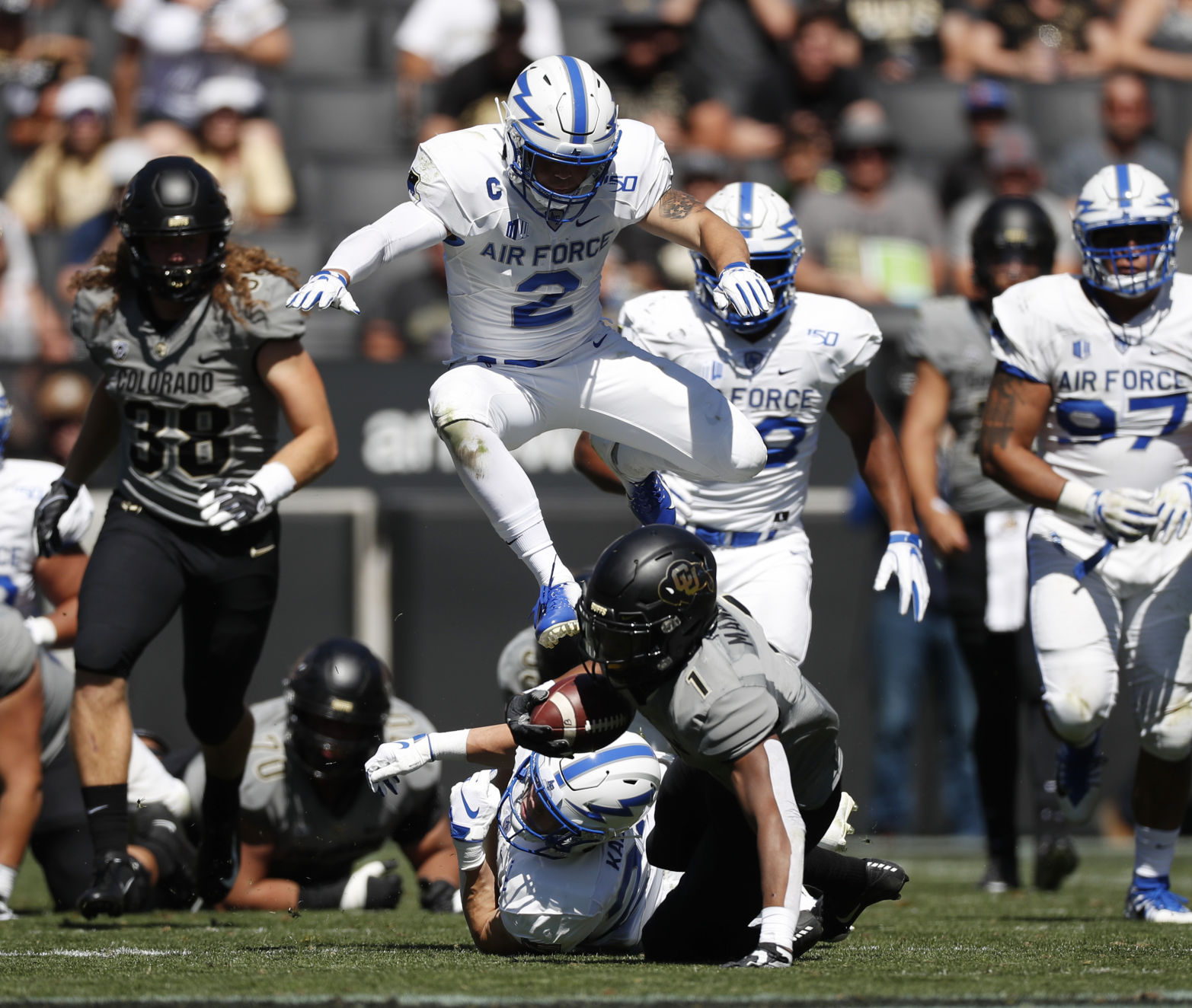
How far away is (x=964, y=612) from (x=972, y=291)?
1.44 meters

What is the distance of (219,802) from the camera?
572cm

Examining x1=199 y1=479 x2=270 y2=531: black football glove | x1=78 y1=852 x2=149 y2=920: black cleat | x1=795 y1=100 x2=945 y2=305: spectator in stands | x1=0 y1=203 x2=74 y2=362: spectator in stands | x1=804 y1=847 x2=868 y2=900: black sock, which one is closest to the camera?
x1=804 y1=847 x2=868 y2=900: black sock

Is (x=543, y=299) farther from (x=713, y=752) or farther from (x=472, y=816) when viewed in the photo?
(x=713, y=752)

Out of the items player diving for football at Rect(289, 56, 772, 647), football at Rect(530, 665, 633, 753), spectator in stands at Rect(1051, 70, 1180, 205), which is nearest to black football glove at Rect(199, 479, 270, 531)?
player diving for football at Rect(289, 56, 772, 647)

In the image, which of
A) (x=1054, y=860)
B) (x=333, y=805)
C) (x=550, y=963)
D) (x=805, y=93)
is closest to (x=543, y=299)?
(x=550, y=963)

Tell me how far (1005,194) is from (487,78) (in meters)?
2.70

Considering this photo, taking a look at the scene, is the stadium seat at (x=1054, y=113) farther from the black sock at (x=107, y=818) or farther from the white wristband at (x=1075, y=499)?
the black sock at (x=107, y=818)

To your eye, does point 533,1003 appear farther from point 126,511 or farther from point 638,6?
point 638,6

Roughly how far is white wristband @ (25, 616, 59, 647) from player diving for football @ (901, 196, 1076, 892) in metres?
2.90

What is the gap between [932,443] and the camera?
22.1ft

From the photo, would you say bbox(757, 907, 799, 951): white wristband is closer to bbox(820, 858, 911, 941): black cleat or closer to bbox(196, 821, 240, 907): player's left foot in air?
bbox(820, 858, 911, 941): black cleat

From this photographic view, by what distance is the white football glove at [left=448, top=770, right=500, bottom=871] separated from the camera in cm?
461

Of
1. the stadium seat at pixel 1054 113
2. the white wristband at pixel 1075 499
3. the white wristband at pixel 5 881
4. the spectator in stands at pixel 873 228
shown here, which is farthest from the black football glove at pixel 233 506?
the stadium seat at pixel 1054 113

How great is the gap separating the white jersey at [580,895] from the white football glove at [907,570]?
1133 millimetres
